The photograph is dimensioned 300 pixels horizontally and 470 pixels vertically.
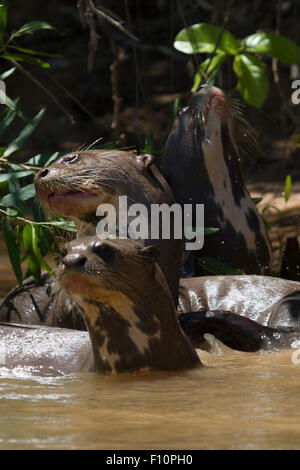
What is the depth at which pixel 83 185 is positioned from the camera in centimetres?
379

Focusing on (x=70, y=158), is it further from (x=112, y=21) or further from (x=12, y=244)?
(x=112, y=21)

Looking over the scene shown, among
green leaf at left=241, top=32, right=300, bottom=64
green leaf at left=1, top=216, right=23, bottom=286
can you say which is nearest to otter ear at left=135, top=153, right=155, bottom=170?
green leaf at left=1, top=216, right=23, bottom=286

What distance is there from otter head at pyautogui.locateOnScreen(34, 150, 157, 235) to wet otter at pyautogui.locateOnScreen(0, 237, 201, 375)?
61cm

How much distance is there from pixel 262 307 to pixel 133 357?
1.24 metres

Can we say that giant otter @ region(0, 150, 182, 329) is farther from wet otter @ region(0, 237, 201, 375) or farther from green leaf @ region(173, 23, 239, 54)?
green leaf @ region(173, 23, 239, 54)

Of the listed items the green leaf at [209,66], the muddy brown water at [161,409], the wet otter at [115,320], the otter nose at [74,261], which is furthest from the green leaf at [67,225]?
the green leaf at [209,66]

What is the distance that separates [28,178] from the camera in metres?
4.83

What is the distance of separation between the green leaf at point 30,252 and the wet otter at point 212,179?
0.76 metres

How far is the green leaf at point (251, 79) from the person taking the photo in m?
5.16

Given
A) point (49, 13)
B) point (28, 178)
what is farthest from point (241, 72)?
point (49, 13)

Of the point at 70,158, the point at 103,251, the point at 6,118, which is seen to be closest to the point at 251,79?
the point at 6,118

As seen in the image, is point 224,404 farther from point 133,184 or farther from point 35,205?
point 35,205

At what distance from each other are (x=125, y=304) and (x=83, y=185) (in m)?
0.83

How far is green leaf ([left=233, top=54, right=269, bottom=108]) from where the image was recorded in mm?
5156
